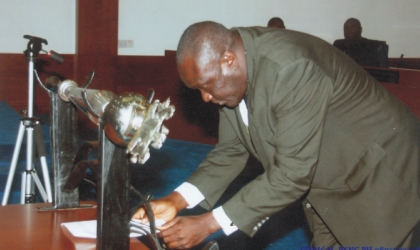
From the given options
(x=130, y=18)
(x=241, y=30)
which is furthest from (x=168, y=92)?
(x=241, y=30)

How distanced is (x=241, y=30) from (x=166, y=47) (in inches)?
241

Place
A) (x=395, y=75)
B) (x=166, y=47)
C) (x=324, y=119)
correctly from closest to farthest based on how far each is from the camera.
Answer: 1. (x=324, y=119)
2. (x=395, y=75)
3. (x=166, y=47)

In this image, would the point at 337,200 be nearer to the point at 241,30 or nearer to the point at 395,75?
the point at 241,30

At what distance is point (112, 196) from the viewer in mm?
1125

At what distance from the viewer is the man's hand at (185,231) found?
1.43m

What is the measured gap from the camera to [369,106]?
1.66 metres

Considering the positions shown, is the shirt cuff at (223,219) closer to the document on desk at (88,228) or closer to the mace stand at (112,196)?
the document on desk at (88,228)

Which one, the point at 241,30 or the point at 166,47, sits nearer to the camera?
the point at 241,30

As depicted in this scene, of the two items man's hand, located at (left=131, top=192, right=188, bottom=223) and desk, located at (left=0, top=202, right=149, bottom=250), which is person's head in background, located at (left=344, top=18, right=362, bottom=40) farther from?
desk, located at (left=0, top=202, right=149, bottom=250)

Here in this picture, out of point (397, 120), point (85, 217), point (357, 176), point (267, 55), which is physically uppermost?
point (267, 55)

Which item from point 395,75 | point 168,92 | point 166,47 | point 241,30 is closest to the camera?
point 241,30

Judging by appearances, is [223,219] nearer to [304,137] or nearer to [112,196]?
[304,137]

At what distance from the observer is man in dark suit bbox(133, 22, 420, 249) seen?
1.48 m

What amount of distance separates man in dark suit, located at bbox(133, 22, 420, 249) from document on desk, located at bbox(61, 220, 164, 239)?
0.12 meters
